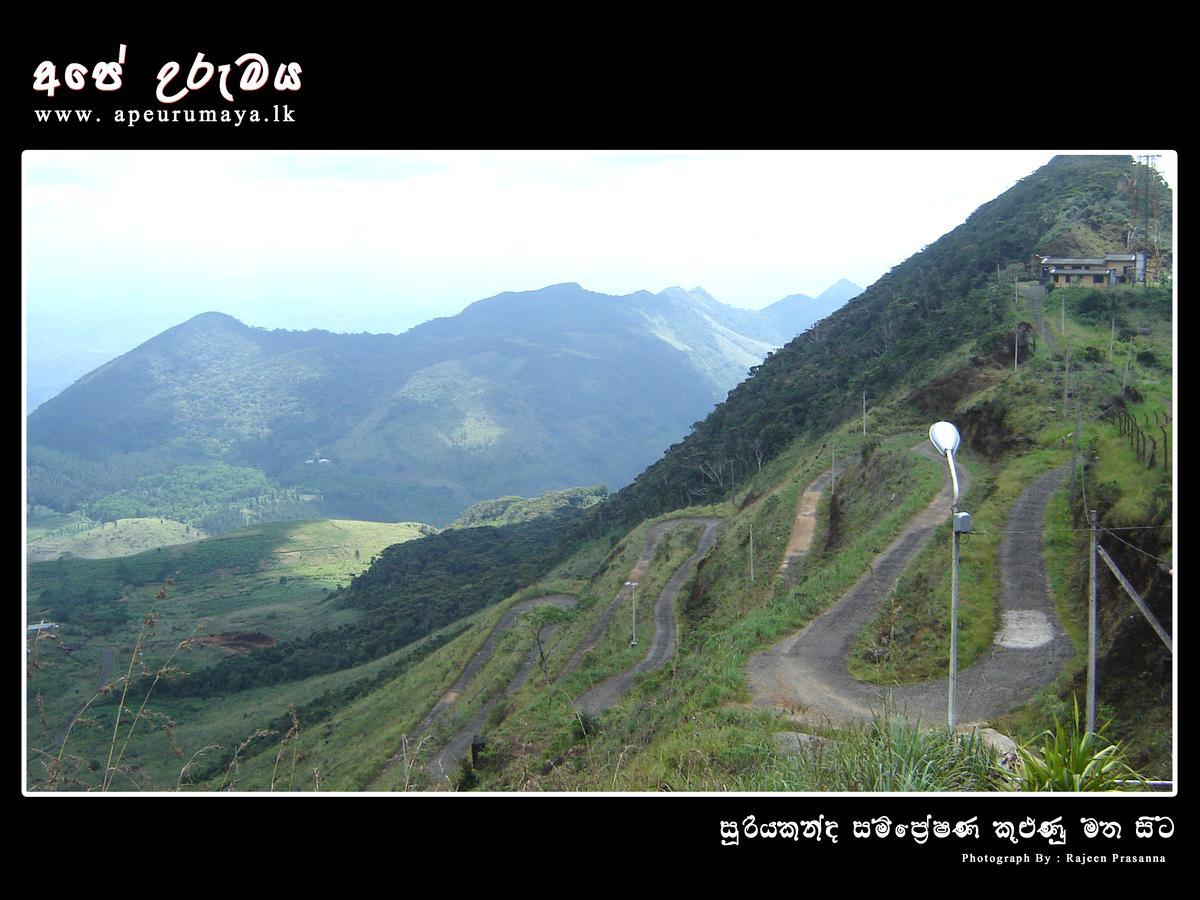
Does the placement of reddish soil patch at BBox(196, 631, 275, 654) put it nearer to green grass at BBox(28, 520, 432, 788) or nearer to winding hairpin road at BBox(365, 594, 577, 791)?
green grass at BBox(28, 520, 432, 788)

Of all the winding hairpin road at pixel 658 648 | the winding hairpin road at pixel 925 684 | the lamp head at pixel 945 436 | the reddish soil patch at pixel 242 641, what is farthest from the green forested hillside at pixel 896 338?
the reddish soil patch at pixel 242 641

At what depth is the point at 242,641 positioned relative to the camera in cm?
7912

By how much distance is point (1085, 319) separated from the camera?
126 feet

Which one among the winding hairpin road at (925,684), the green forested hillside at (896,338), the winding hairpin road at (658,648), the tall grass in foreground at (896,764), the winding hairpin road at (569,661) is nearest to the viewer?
the tall grass in foreground at (896,764)

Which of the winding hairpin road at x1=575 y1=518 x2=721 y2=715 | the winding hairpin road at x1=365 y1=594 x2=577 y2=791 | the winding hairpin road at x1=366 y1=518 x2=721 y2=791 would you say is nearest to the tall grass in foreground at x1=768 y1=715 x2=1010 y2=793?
the winding hairpin road at x1=366 y1=518 x2=721 y2=791

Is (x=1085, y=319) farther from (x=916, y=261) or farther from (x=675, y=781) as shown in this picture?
(x=916, y=261)

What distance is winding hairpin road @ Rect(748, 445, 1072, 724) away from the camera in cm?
1449

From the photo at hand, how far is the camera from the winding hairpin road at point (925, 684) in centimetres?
1449

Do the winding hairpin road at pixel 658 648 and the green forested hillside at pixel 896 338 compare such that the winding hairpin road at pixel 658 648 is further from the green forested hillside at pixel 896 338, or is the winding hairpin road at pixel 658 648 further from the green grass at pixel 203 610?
the green grass at pixel 203 610

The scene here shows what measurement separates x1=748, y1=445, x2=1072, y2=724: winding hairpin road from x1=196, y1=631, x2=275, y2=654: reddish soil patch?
66582mm

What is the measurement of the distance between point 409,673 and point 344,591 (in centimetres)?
5324

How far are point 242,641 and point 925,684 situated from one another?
7464 cm

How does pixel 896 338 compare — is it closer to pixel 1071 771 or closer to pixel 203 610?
pixel 1071 771

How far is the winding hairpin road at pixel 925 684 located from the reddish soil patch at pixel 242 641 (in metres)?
66.6
